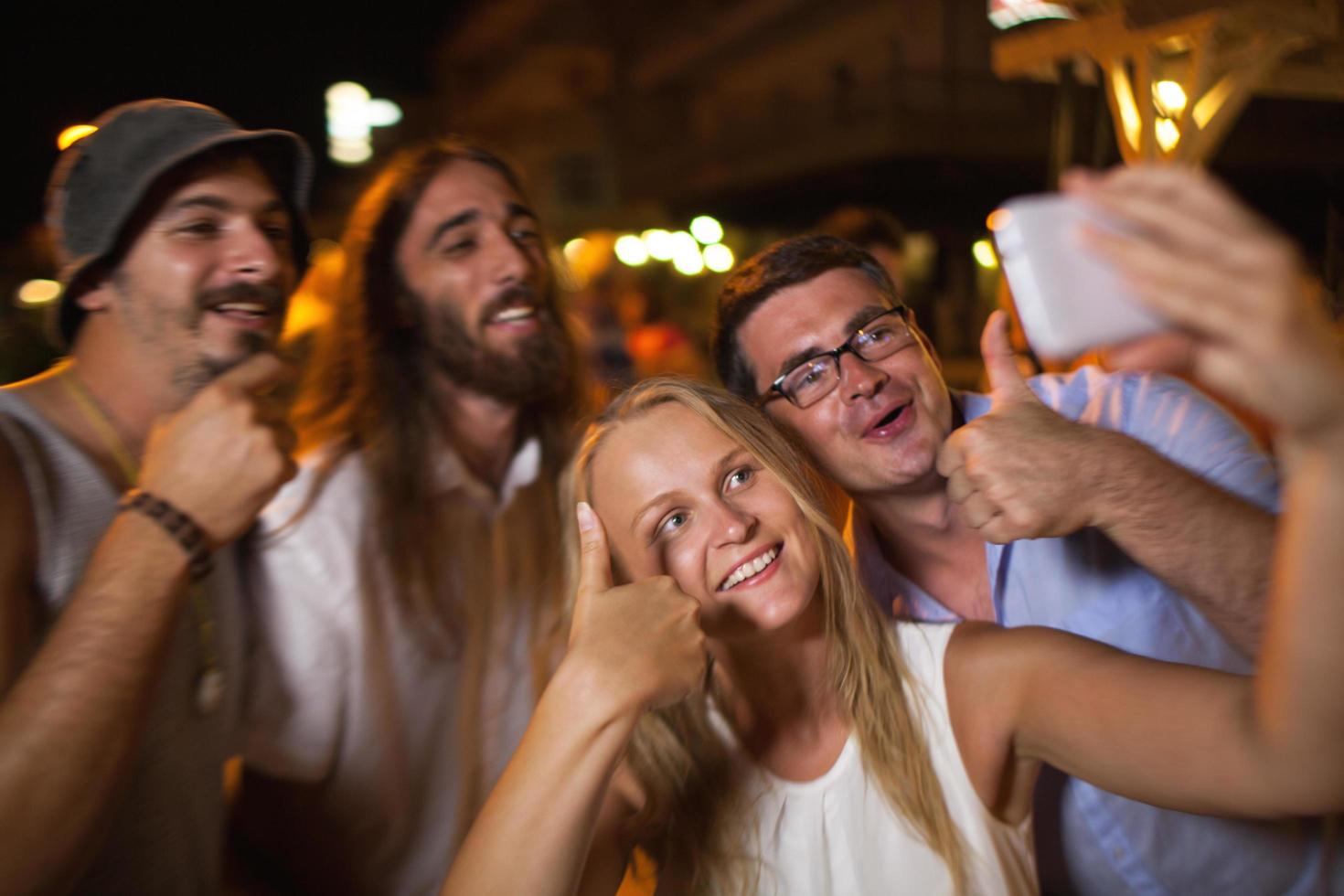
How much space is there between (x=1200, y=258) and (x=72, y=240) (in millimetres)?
1798

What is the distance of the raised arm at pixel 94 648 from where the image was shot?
1163 mm

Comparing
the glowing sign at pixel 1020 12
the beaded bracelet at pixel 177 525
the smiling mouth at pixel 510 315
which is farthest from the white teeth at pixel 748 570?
the glowing sign at pixel 1020 12

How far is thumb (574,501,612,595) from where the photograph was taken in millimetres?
1443

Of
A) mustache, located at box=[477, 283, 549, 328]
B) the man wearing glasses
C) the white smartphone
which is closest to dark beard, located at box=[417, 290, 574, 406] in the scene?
mustache, located at box=[477, 283, 549, 328]

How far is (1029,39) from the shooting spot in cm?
362

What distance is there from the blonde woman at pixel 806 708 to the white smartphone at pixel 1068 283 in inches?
2.8

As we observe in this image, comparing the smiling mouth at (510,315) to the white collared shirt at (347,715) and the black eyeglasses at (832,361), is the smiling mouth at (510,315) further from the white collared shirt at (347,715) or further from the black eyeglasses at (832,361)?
the black eyeglasses at (832,361)

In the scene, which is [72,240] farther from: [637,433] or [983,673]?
[983,673]

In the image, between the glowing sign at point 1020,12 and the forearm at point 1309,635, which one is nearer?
the forearm at point 1309,635

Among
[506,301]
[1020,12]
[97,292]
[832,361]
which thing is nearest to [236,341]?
[97,292]

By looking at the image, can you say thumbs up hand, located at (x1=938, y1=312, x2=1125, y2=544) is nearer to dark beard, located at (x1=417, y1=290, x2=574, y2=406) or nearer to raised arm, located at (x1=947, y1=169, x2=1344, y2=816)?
raised arm, located at (x1=947, y1=169, x2=1344, y2=816)

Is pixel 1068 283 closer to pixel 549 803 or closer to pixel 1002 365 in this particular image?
pixel 1002 365

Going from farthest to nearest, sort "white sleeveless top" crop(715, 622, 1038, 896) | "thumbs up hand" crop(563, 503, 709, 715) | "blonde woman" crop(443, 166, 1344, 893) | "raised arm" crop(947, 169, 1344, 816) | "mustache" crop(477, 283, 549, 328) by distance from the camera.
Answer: "mustache" crop(477, 283, 549, 328)
"white sleeveless top" crop(715, 622, 1038, 896)
"thumbs up hand" crop(563, 503, 709, 715)
"blonde woman" crop(443, 166, 1344, 893)
"raised arm" crop(947, 169, 1344, 816)

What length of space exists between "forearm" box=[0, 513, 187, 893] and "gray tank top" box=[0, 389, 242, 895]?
0.46ft
